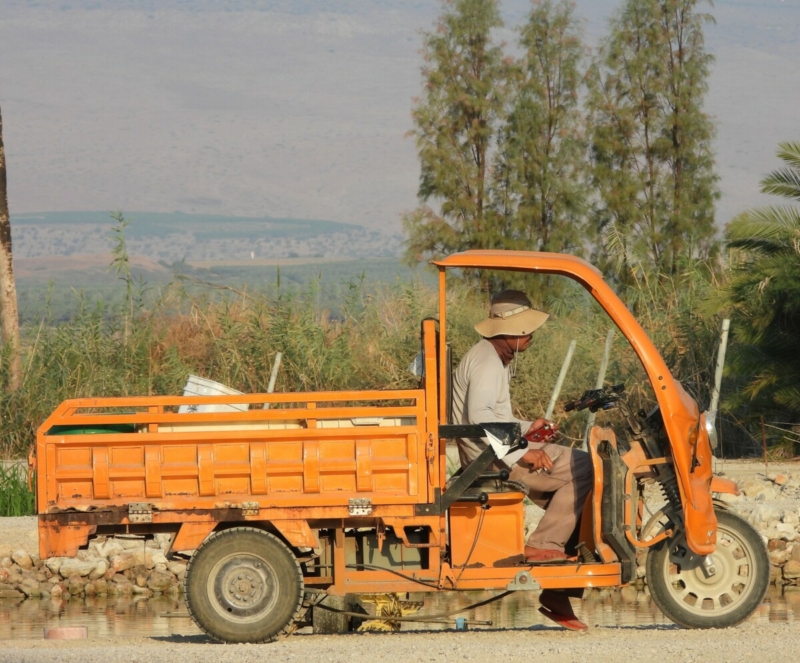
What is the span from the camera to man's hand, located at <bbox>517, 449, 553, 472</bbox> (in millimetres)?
7117

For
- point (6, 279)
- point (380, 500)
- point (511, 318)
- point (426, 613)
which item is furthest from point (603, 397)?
point (6, 279)

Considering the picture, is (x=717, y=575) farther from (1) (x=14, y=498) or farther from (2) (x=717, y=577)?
(1) (x=14, y=498)

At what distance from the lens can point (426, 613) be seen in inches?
378

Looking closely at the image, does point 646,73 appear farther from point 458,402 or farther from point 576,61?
point 458,402

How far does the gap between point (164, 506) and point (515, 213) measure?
67.3 feet

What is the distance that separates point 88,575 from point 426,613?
123 inches

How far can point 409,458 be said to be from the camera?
687 centimetres

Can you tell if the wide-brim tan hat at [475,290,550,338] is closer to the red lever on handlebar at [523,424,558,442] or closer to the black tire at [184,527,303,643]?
the red lever on handlebar at [523,424,558,442]

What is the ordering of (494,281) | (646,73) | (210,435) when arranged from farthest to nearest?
1. (646,73)
2. (494,281)
3. (210,435)

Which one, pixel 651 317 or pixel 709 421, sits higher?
pixel 651 317

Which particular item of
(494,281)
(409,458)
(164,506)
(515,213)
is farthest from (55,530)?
(515,213)

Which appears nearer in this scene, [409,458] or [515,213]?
[409,458]

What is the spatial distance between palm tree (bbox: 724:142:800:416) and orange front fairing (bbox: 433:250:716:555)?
8.66m

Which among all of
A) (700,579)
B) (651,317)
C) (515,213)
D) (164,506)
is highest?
(515,213)
